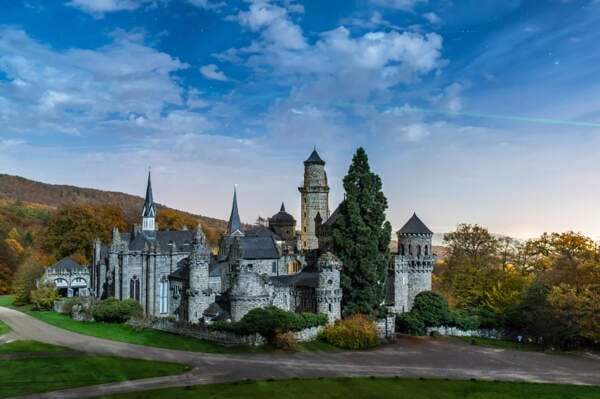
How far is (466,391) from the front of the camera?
Answer: 27906 mm

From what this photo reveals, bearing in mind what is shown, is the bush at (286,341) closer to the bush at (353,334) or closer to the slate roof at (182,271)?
the bush at (353,334)

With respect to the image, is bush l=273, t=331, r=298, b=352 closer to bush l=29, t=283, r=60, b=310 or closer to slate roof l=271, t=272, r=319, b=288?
slate roof l=271, t=272, r=319, b=288

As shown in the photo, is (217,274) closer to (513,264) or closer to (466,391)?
(466,391)

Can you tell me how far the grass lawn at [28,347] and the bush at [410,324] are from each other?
27404mm

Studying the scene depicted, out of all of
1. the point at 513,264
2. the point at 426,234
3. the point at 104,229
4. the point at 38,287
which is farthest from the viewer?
the point at 104,229

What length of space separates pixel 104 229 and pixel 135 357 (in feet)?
164

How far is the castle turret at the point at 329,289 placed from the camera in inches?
1665

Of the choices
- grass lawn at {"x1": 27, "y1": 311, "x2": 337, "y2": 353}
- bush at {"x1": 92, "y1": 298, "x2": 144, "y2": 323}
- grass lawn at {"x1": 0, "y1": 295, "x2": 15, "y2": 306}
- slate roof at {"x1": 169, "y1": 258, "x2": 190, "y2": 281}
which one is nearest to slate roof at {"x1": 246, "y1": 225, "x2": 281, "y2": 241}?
slate roof at {"x1": 169, "y1": 258, "x2": 190, "y2": 281}

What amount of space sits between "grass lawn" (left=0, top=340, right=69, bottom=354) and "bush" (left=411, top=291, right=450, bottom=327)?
28964 mm

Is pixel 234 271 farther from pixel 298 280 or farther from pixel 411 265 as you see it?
pixel 411 265

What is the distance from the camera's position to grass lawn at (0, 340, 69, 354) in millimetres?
34094

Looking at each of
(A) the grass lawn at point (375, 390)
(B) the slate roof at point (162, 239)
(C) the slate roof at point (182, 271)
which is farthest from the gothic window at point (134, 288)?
(A) the grass lawn at point (375, 390)

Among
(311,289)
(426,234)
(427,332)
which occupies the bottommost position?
(427,332)

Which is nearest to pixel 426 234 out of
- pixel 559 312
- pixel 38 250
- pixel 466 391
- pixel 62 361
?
pixel 559 312
